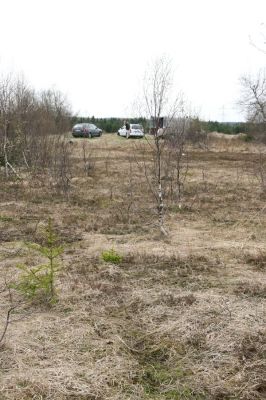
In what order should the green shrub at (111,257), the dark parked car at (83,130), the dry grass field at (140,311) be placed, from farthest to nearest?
the dark parked car at (83,130)
the green shrub at (111,257)
the dry grass field at (140,311)

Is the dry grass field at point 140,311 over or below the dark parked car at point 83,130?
below

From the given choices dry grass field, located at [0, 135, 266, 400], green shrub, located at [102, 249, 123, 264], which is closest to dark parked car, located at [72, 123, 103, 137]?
dry grass field, located at [0, 135, 266, 400]

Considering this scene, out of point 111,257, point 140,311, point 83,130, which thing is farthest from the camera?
point 83,130

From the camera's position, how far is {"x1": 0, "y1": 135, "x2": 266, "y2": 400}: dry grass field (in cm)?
333

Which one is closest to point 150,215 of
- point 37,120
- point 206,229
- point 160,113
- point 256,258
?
point 206,229

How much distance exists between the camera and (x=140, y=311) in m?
4.61

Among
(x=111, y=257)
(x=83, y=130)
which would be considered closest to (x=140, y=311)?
(x=111, y=257)

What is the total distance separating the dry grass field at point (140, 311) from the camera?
3.33m

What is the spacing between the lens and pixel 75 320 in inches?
173

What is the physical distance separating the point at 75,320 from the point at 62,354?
703 millimetres

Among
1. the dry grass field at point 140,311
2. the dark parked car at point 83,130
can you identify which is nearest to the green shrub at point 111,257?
the dry grass field at point 140,311

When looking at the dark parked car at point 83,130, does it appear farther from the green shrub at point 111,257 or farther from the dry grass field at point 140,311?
the green shrub at point 111,257

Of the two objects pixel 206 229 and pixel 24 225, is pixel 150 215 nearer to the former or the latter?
pixel 206 229

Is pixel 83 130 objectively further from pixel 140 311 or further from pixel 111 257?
pixel 140 311
